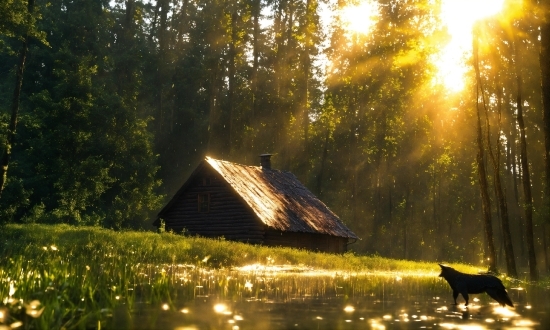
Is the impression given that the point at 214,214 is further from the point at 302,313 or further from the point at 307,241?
the point at 302,313

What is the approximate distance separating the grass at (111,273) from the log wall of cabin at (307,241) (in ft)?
27.1

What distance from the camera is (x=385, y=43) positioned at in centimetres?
5406

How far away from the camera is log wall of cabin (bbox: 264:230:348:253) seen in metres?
36.3

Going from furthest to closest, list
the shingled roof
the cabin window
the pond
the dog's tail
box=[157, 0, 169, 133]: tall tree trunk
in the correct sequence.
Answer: box=[157, 0, 169, 133]: tall tree trunk
the cabin window
the shingled roof
the dog's tail
the pond

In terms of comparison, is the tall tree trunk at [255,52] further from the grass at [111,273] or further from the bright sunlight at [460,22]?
the grass at [111,273]

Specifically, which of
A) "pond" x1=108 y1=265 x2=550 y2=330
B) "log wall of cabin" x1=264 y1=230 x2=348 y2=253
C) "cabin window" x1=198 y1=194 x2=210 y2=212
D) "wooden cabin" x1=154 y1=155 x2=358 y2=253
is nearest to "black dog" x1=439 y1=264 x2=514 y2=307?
"pond" x1=108 y1=265 x2=550 y2=330

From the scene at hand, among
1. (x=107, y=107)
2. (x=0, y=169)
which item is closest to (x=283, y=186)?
(x=107, y=107)

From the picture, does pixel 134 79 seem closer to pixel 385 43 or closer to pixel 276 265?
pixel 385 43

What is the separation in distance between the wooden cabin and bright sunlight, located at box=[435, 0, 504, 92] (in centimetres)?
1242

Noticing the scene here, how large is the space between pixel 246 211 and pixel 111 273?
24.8 metres

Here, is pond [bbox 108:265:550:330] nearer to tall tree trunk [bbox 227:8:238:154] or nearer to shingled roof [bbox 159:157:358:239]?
shingled roof [bbox 159:157:358:239]

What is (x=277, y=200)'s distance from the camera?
127 ft

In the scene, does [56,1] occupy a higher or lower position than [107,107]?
higher

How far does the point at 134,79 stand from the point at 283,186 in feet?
68.9
